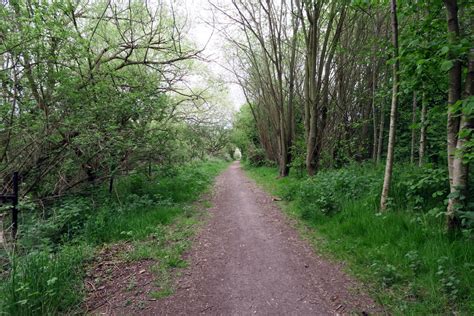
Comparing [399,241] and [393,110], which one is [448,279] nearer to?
[399,241]

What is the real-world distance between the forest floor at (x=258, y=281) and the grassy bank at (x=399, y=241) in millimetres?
307

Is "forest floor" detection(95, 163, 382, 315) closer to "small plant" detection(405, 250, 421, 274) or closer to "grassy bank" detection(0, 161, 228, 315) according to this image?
"grassy bank" detection(0, 161, 228, 315)

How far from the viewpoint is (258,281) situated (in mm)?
2881

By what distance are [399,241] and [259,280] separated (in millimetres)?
2084

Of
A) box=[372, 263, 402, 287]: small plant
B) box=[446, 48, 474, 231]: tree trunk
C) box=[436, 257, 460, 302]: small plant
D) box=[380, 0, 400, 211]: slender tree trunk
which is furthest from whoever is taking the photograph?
box=[380, 0, 400, 211]: slender tree trunk

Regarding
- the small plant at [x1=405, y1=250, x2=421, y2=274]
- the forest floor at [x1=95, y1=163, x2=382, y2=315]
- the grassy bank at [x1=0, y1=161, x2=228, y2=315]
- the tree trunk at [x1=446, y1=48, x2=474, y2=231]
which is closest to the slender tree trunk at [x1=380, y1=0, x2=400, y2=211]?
the tree trunk at [x1=446, y1=48, x2=474, y2=231]

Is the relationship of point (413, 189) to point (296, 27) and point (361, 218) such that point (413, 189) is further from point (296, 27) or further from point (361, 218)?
point (296, 27)

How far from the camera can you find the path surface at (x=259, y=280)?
7.95ft

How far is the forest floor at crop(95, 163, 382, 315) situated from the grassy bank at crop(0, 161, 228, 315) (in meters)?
0.32

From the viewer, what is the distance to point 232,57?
13047 millimetres

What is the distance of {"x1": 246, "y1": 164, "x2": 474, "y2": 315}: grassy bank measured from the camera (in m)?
2.30

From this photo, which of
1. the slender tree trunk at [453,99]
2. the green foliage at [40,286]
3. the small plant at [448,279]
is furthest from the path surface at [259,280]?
the slender tree trunk at [453,99]

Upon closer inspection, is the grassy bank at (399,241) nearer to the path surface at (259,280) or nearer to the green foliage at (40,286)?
the path surface at (259,280)

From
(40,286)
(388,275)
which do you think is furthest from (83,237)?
(388,275)
